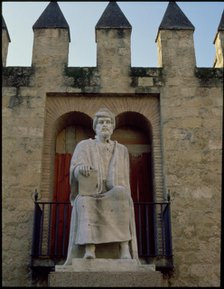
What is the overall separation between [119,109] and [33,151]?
1956 mm

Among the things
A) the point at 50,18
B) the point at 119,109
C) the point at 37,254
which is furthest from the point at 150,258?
the point at 50,18

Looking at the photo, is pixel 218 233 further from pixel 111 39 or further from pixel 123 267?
pixel 111 39

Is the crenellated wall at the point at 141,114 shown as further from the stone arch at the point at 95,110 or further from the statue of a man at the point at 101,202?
the statue of a man at the point at 101,202

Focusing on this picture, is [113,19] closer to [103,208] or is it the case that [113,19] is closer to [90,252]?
[103,208]

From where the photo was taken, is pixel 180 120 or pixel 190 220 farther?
pixel 180 120

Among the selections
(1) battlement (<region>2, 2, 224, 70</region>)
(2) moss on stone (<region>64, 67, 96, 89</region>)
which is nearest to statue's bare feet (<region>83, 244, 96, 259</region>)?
(2) moss on stone (<region>64, 67, 96, 89</region>)

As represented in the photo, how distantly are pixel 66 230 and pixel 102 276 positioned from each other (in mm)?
3845

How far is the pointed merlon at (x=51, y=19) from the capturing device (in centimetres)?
1062

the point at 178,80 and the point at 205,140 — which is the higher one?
the point at 178,80

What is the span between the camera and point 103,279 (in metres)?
5.27

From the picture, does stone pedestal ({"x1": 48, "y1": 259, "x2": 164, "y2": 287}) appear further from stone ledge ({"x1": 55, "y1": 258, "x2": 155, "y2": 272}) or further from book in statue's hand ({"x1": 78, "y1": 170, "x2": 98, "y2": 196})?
book in statue's hand ({"x1": 78, "y1": 170, "x2": 98, "y2": 196})

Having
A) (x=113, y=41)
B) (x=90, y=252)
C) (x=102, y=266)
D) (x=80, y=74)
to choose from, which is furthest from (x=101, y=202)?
(x=113, y=41)

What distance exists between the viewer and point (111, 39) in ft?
34.6

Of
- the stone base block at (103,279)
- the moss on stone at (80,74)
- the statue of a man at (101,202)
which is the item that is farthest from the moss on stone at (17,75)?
the stone base block at (103,279)
